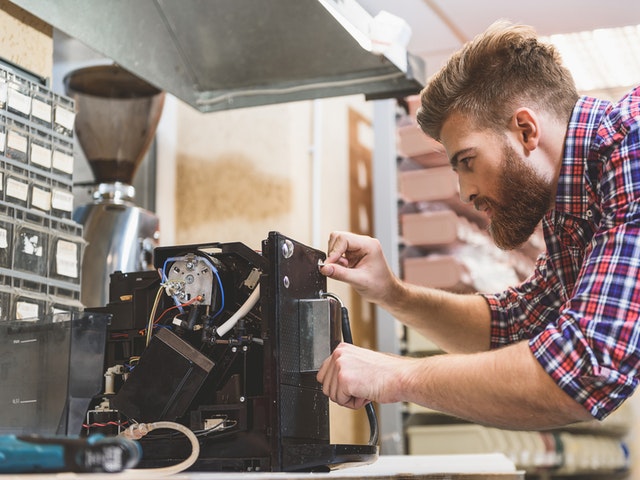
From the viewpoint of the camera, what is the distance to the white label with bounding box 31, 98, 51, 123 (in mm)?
1960

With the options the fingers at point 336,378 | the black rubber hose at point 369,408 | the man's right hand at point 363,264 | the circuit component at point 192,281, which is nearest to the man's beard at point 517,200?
the man's right hand at point 363,264

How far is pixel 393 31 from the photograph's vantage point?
2.38 m

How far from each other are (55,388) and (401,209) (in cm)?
229

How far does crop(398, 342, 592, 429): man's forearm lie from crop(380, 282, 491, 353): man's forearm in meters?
0.68

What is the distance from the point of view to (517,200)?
1859 mm

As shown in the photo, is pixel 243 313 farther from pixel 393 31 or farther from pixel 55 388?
pixel 393 31

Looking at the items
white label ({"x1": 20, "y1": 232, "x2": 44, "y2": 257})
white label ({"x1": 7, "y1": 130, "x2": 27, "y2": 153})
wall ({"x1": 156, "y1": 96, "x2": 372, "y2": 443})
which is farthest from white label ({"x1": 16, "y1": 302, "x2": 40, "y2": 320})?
wall ({"x1": 156, "y1": 96, "x2": 372, "y2": 443})

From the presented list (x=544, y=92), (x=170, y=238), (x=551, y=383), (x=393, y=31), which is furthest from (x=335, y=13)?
(x=170, y=238)

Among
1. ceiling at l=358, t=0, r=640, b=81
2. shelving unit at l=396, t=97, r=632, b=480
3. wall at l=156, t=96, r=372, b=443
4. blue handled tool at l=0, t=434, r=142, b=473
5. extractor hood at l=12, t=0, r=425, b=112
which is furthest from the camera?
shelving unit at l=396, t=97, r=632, b=480

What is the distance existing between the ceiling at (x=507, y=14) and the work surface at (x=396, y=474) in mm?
1686

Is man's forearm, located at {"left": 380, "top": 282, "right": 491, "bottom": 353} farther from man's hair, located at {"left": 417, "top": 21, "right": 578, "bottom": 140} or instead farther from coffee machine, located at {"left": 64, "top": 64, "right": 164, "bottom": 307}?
coffee machine, located at {"left": 64, "top": 64, "right": 164, "bottom": 307}

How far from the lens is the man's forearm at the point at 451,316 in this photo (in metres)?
2.21

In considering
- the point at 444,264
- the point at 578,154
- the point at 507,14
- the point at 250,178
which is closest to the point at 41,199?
the point at 578,154

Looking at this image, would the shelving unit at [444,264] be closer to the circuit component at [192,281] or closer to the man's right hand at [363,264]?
the man's right hand at [363,264]
